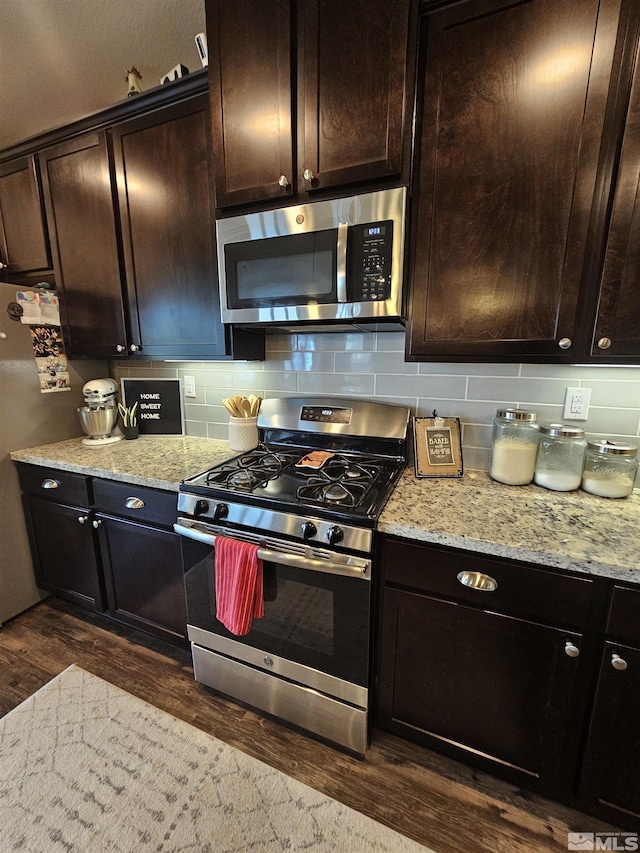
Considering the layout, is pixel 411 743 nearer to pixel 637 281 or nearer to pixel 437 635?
pixel 437 635

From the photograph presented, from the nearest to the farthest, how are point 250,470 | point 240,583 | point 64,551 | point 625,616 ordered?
1. point 625,616
2. point 240,583
3. point 250,470
4. point 64,551

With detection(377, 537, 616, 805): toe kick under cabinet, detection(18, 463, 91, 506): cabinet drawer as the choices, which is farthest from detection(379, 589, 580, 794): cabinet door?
detection(18, 463, 91, 506): cabinet drawer

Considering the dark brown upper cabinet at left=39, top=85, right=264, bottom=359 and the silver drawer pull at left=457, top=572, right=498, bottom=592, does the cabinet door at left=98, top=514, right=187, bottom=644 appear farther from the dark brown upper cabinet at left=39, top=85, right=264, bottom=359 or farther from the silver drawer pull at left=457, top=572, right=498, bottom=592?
the silver drawer pull at left=457, top=572, right=498, bottom=592

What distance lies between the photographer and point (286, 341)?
1.79 metres

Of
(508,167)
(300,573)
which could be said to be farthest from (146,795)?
(508,167)

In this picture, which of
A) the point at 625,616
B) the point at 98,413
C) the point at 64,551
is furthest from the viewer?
the point at 98,413

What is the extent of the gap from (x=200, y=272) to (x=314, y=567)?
132cm

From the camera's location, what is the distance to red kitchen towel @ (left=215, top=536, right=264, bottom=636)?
1187 millimetres

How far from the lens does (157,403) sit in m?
2.11

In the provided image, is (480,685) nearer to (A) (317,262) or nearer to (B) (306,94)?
(A) (317,262)

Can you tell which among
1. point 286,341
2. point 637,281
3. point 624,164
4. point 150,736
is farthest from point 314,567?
point 624,164

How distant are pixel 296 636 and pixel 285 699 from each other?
0.99 ft

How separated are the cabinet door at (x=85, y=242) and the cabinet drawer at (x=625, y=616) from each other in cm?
219

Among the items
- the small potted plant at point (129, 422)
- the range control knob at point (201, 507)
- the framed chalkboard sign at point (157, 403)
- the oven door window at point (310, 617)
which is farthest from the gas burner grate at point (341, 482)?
the small potted plant at point (129, 422)
